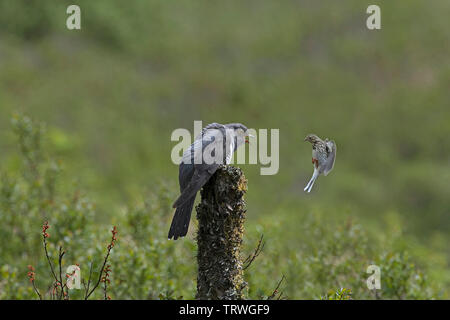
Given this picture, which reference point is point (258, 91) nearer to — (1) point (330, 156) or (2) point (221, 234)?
(2) point (221, 234)

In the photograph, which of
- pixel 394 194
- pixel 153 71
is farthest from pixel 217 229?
pixel 153 71

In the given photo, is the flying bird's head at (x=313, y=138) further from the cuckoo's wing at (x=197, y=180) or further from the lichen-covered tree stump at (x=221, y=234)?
the cuckoo's wing at (x=197, y=180)

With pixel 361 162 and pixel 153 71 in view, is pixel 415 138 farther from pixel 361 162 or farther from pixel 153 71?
pixel 153 71

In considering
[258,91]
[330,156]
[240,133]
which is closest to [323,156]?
[330,156]

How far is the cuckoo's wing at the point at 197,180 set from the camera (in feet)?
13.9

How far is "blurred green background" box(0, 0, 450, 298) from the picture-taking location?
19.8 metres

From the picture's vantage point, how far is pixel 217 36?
2767cm

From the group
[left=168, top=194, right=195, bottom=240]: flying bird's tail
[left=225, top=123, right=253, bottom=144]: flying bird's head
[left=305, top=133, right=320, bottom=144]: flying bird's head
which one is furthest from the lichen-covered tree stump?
[left=305, top=133, right=320, bottom=144]: flying bird's head

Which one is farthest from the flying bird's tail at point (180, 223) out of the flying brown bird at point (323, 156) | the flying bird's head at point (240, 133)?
the flying brown bird at point (323, 156)

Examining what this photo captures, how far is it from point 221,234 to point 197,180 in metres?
0.56

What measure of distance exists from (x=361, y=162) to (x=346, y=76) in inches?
207

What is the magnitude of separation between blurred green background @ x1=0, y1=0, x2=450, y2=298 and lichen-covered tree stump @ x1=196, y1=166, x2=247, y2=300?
9.70m

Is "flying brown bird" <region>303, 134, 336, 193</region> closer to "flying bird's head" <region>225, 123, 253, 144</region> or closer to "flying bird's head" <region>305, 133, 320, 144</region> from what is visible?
"flying bird's head" <region>305, 133, 320, 144</region>

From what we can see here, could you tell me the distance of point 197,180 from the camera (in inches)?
169
